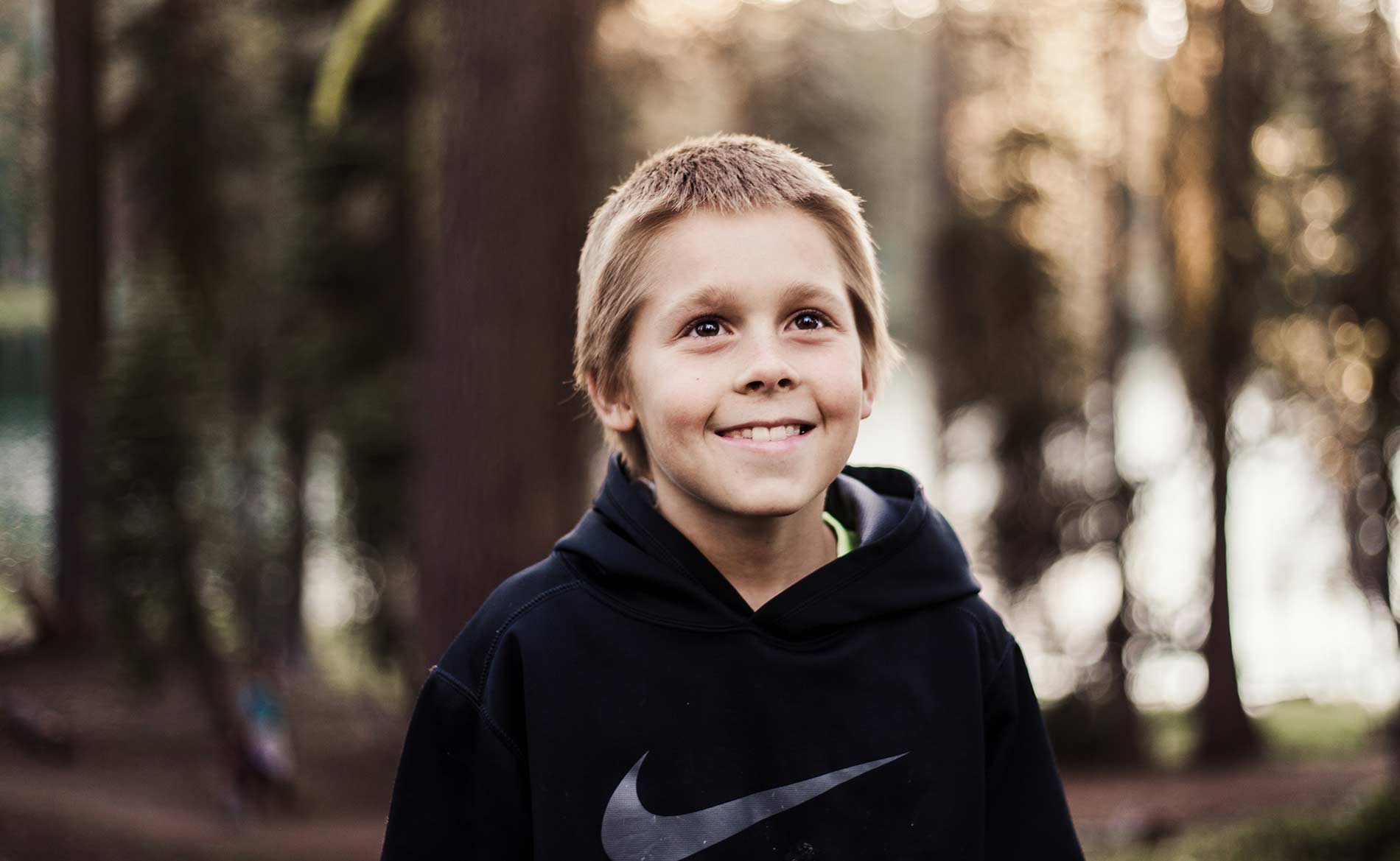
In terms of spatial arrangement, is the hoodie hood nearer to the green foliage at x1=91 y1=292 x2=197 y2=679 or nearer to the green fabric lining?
the green fabric lining

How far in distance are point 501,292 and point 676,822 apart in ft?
15.8

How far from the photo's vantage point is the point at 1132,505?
12789 mm

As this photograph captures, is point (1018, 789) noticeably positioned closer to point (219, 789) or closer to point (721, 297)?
point (721, 297)

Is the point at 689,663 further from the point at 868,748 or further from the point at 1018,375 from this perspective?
the point at 1018,375

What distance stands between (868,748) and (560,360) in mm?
4845

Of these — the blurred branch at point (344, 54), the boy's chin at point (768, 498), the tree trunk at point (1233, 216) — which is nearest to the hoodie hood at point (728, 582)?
the boy's chin at point (768, 498)

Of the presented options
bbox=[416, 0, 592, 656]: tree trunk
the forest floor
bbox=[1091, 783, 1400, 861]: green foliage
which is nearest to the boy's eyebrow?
bbox=[416, 0, 592, 656]: tree trunk

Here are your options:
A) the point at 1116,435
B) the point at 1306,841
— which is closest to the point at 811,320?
the point at 1306,841

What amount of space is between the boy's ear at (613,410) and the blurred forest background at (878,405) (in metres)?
6.69

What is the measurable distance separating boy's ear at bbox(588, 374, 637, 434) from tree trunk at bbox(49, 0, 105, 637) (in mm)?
12340

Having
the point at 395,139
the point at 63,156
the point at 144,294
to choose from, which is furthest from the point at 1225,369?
the point at 63,156

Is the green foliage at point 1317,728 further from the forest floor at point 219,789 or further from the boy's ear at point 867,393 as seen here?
the boy's ear at point 867,393

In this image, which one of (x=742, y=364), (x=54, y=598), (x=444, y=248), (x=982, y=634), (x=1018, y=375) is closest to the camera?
(x=742, y=364)

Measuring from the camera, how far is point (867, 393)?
6.23 feet
